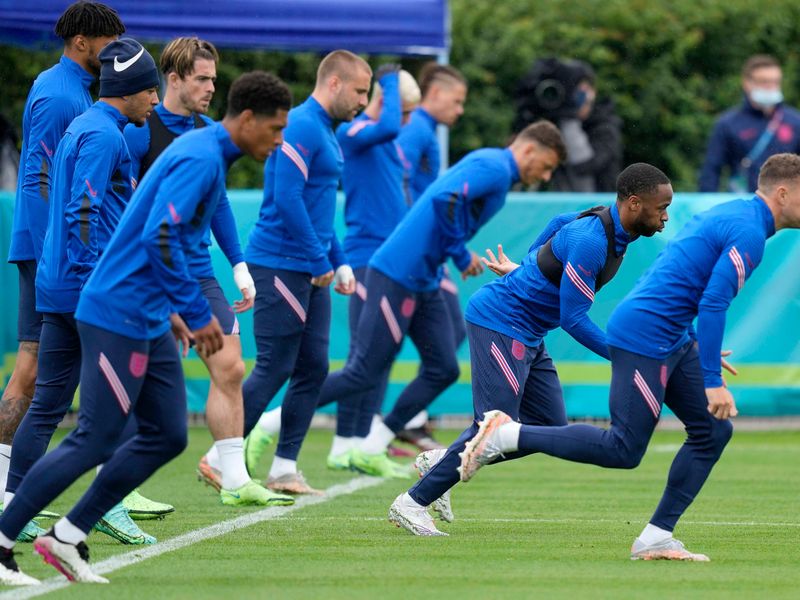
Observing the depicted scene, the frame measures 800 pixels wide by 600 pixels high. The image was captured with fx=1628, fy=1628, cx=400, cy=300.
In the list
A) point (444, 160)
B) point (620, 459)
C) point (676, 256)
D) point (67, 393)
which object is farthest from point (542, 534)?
point (444, 160)

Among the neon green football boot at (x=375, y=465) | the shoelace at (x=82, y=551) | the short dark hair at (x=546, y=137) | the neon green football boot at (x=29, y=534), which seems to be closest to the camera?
the shoelace at (x=82, y=551)

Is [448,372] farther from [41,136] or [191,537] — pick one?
[41,136]

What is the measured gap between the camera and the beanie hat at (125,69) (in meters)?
6.90

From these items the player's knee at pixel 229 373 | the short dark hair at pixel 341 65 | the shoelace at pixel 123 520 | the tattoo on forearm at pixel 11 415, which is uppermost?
the short dark hair at pixel 341 65

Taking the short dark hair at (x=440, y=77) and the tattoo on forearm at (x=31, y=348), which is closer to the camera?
the tattoo on forearm at (x=31, y=348)

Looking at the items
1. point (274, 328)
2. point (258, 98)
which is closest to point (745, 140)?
point (274, 328)

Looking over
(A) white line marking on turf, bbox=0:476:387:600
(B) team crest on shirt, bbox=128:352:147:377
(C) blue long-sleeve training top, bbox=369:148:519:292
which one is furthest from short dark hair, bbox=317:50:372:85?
(B) team crest on shirt, bbox=128:352:147:377

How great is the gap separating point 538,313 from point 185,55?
2.18 meters

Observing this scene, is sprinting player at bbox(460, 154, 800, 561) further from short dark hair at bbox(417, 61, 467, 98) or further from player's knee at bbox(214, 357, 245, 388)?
short dark hair at bbox(417, 61, 467, 98)

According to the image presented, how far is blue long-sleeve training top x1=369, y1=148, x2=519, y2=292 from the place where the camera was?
9461 millimetres

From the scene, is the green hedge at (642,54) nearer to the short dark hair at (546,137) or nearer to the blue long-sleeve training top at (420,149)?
the blue long-sleeve training top at (420,149)

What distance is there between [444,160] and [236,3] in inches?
87.8

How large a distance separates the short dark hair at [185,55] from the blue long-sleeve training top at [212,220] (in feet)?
0.68

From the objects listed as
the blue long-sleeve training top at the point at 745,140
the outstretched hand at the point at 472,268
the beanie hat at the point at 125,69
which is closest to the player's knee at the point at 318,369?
the outstretched hand at the point at 472,268
